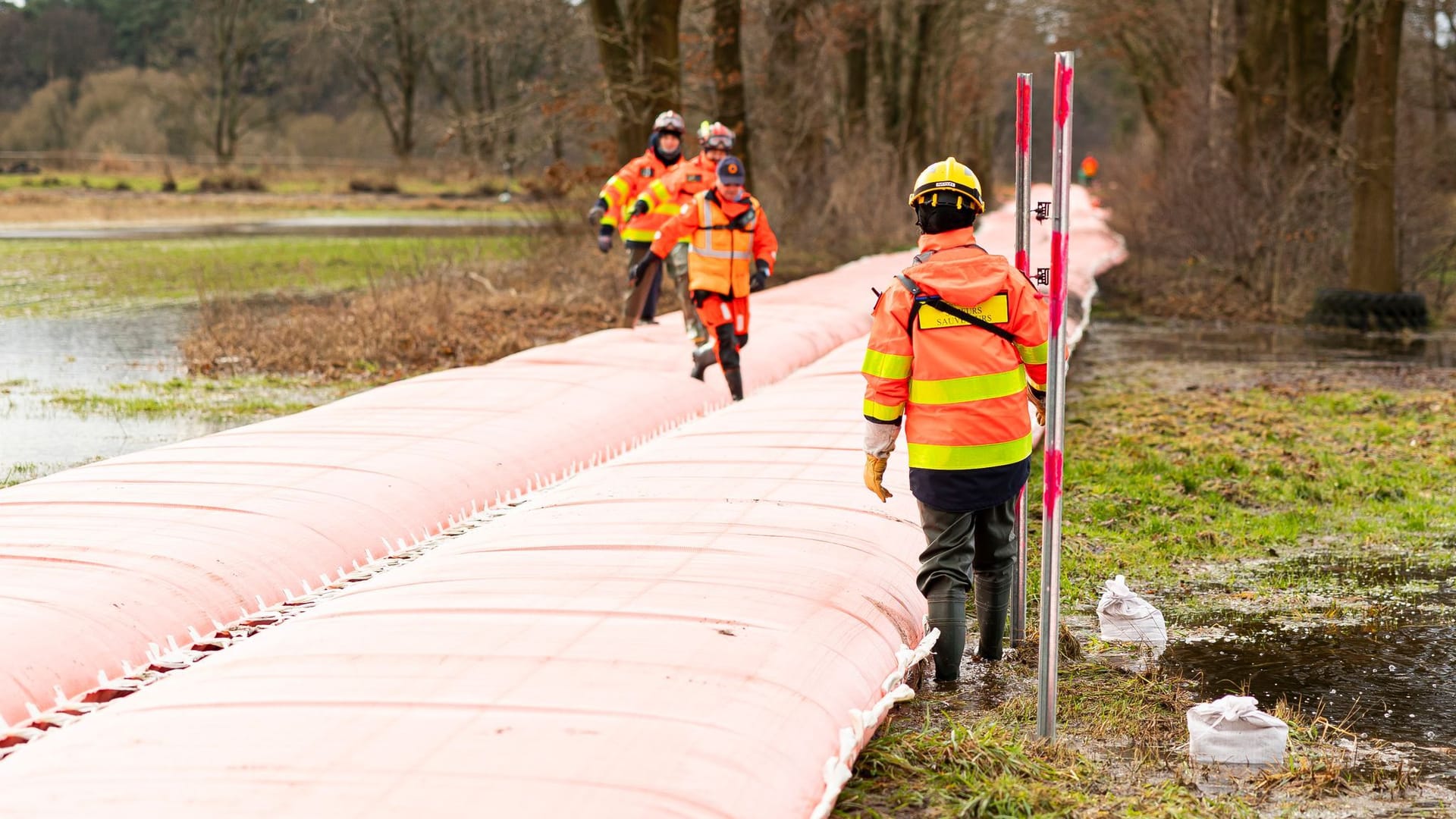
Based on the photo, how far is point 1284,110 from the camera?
1964 centimetres

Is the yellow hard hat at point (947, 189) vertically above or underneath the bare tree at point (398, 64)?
underneath

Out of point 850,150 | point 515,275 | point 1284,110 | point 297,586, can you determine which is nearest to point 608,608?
point 297,586

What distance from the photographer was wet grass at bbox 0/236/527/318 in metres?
17.8

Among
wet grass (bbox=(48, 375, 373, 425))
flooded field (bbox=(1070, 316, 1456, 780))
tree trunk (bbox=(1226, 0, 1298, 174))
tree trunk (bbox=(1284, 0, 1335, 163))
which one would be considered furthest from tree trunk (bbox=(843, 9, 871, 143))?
flooded field (bbox=(1070, 316, 1456, 780))

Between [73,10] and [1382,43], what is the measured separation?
6554cm

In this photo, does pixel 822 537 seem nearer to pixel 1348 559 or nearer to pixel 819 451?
pixel 819 451

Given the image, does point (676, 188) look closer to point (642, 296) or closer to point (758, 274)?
point (642, 296)

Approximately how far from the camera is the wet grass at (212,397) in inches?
409

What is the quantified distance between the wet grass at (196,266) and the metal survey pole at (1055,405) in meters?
11.3

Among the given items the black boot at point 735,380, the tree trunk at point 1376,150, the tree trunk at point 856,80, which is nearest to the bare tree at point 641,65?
the tree trunk at point 1376,150

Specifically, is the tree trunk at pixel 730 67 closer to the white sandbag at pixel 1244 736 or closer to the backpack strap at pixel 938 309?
the backpack strap at pixel 938 309

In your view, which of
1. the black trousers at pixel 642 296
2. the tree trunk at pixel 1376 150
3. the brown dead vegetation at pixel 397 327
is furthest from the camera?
the tree trunk at pixel 1376 150

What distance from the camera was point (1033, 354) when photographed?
195 inches

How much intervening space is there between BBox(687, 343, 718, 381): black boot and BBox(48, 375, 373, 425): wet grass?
2489mm
